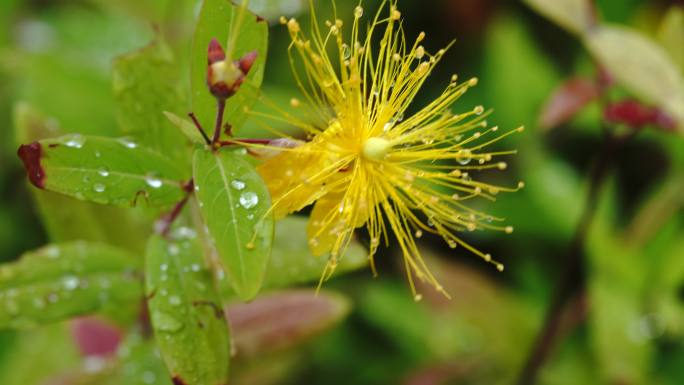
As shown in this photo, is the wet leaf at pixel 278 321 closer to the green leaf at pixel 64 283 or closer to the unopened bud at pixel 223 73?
the green leaf at pixel 64 283

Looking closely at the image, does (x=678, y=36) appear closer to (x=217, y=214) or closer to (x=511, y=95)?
(x=511, y=95)

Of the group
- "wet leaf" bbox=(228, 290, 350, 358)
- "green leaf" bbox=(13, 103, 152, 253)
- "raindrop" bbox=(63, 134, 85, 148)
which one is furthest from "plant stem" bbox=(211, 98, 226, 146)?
"wet leaf" bbox=(228, 290, 350, 358)

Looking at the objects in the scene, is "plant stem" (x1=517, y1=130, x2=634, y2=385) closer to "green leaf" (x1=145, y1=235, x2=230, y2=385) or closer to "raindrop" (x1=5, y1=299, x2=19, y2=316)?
"green leaf" (x1=145, y1=235, x2=230, y2=385)

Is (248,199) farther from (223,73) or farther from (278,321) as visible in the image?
(278,321)

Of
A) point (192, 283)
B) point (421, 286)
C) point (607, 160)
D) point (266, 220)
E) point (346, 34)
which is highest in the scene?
point (346, 34)

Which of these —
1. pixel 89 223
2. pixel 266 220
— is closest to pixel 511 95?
pixel 89 223

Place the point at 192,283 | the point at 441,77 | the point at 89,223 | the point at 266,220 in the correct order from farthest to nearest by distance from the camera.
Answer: the point at 441,77 → the point at 89,223 → the point at 192,283 → the point at 266,220

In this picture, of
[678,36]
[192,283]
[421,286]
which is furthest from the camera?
[421,286]
